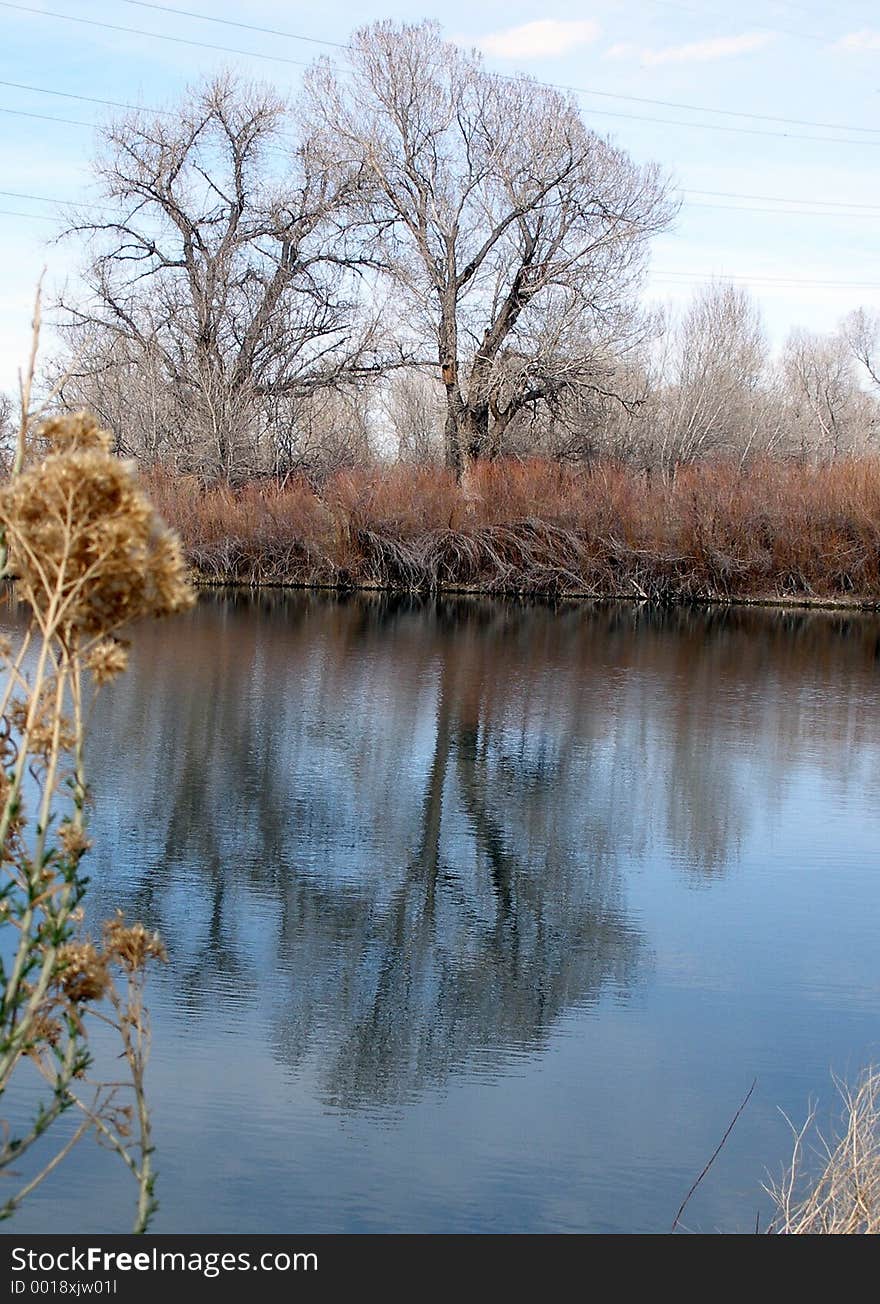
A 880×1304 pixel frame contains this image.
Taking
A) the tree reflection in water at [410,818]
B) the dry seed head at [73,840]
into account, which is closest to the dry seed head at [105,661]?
the dry seed head at [73,840]

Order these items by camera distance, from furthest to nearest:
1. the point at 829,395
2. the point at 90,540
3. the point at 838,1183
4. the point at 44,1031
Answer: the point at 829,395, the point at 838,1183, the point at 44,1031, the point at 90,540

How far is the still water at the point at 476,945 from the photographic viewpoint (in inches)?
190

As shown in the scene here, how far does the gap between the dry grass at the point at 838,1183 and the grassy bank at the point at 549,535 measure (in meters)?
25.1

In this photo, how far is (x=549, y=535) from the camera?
30.4 meters

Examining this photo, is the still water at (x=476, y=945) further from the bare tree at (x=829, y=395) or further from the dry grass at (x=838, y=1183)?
the bare tree at (x=829, y=395)

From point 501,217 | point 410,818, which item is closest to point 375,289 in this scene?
point 501,217

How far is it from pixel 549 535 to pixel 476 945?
23.7m

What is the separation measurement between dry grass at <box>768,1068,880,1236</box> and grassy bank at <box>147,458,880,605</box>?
82.3ft

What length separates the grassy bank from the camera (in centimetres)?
3005

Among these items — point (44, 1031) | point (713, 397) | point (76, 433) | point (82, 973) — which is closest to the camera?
point (76, 433)

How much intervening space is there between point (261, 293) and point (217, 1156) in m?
33.7

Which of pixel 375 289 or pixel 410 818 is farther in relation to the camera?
pixel 375 289

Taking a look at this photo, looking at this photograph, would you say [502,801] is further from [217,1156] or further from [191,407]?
[191,407]

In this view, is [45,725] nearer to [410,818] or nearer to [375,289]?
[410,818]
